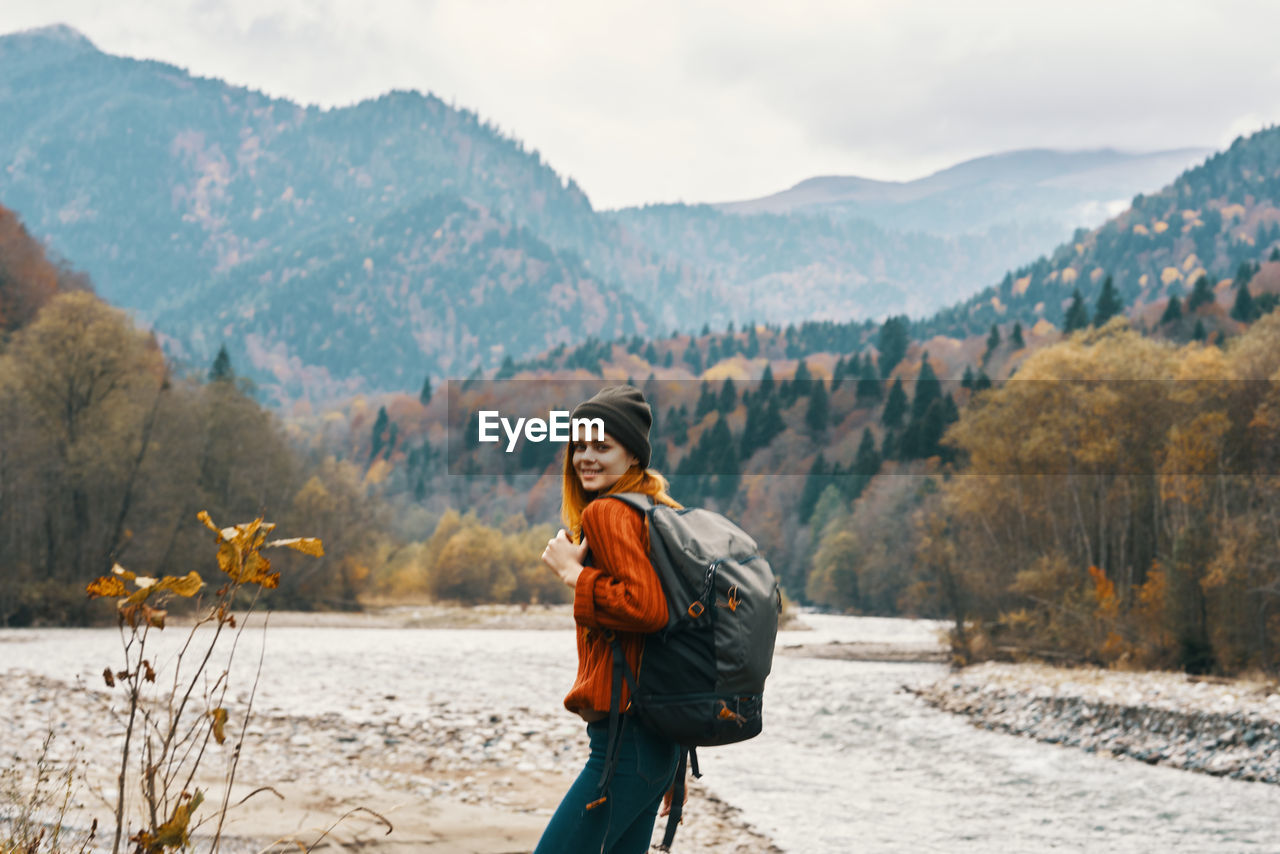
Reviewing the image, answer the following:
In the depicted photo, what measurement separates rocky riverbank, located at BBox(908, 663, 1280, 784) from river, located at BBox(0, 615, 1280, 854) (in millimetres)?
781

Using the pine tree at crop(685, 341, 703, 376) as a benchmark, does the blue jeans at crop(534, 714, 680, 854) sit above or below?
below

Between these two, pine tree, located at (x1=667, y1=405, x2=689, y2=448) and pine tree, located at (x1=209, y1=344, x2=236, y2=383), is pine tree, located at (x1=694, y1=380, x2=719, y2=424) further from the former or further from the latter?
pine tree, located at (x1=209, y1=344, x2=236, y2=383)

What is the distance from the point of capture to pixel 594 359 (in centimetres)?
18650

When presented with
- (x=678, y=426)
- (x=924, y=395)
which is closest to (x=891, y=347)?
(x=678, y=426)

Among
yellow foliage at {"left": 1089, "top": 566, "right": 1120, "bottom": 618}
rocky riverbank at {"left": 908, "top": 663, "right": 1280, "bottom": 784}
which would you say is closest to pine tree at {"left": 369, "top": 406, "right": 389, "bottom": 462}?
yellow foliage at {"left": 1089, "top": 566, "right": 1120, "bottom": 618}

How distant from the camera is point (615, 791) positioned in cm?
330

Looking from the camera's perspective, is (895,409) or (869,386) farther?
(869,386)

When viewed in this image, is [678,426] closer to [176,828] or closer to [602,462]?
[602,462]

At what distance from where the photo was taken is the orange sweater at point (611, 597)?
310 centimetres

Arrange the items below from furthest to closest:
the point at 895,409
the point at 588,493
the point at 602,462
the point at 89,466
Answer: the point at 895,409, the point at 89,466, the point at 588,493, the point at 602,462

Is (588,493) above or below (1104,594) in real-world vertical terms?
above

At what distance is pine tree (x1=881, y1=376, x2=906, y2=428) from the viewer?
93.4 meters

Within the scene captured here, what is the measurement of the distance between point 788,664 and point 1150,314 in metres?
98.4

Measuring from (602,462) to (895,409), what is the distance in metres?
93.0
